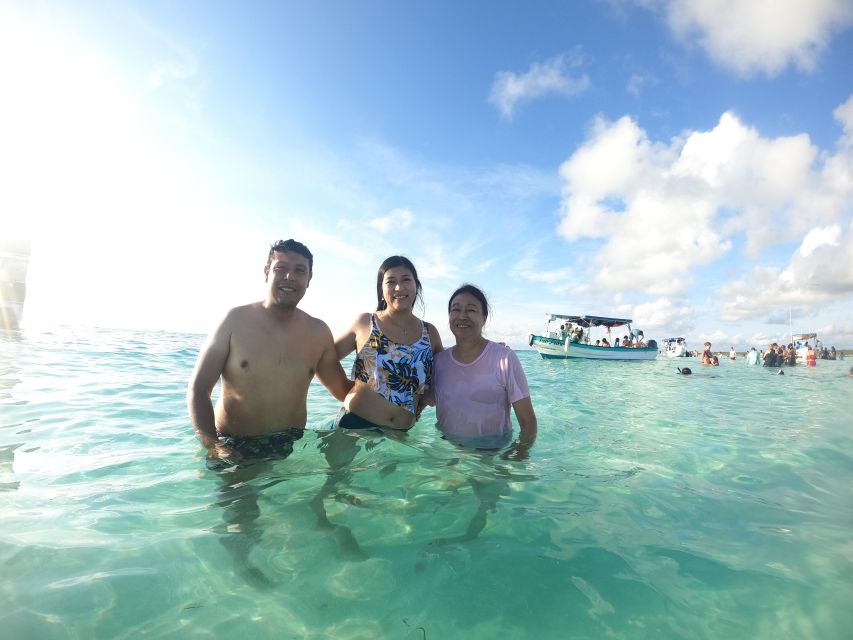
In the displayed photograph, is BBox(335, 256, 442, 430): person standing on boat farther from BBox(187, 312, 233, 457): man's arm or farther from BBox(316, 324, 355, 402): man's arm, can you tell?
BBox(187, 312, 233, 457): man's arm

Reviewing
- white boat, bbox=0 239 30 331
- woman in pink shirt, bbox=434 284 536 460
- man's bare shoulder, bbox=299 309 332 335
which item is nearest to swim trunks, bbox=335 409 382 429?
woman in pink shirt, bbox=434 284 536 460

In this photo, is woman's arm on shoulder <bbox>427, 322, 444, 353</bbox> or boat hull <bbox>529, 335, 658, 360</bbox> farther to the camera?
boat hull <bbox>529, 335, 658, 360</bbox>

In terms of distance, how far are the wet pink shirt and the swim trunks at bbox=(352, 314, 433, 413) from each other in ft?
0.92

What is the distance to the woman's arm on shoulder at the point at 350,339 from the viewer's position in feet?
14.1

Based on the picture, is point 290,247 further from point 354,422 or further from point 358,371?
point 354,422

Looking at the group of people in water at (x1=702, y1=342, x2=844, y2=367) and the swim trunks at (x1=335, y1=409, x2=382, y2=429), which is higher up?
the group of people in water at (x1=702, y1=342, x2=844, y2=367)

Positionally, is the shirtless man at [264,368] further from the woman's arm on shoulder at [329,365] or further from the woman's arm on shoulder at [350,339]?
the woman's arm on shoulder at [350,339]

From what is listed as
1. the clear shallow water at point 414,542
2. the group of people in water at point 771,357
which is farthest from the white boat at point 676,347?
the clear shallow water at point 414,542

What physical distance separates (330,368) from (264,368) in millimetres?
690

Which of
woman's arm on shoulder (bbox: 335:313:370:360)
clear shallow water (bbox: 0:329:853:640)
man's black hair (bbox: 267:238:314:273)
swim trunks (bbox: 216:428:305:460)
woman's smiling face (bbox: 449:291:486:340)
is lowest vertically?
clear shallow water (bbox: 0:329:853:640)

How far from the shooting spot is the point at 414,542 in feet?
8.61

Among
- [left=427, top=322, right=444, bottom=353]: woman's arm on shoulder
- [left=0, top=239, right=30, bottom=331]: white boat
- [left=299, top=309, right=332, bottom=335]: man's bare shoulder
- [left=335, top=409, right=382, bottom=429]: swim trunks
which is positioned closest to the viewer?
[left=299, top=309, right=332, bottom=335]: man's bare shoulder

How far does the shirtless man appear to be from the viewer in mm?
3502

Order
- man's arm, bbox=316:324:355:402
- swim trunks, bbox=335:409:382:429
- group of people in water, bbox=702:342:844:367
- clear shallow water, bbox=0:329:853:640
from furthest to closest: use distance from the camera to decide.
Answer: group of people in water, bbox=702:342:844:367
swim trunks, bbox=335:409:382:429
man's arm, bbox=316:324:355:402
clear shallow water, bbox=0:329:853:640
